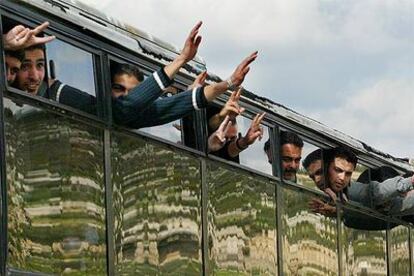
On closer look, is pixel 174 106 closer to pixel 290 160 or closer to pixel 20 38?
pixel 20 38

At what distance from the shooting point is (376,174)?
52.3 feet

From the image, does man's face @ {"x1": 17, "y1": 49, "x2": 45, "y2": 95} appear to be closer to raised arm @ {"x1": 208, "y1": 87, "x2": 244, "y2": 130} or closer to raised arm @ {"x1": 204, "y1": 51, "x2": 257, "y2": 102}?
raised arm @ {"x1": 204, "y1": 51, "x2": 257, "y2": 102}

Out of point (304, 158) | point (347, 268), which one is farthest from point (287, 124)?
point (347, 268)

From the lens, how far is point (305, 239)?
528 inches

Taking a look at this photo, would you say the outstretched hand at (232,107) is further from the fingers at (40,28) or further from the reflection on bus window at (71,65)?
the fingers at (40,28)

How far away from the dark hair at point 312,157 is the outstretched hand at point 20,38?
209 inches

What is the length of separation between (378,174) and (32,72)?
7558 millimetres

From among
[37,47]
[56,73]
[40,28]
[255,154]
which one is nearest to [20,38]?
[40,28]

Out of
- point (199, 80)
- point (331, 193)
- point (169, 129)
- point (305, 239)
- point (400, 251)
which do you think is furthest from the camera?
point (400, 251)

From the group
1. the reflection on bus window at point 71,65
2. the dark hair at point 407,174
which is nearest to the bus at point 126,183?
the reflection on bus window at point 71,65

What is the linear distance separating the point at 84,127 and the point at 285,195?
384 centimetres

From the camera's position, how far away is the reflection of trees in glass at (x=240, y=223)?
11.4m

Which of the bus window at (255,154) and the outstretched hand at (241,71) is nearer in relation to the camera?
the outstretched hand at (241,71)

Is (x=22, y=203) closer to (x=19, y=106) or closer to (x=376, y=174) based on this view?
(x=19, y=106)
